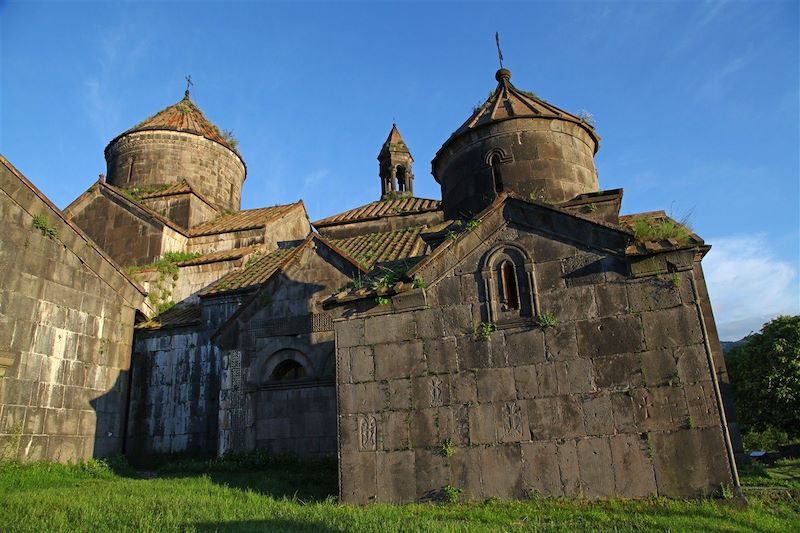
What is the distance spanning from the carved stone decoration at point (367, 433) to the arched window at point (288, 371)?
3.25m

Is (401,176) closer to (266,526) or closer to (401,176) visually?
(401,176)

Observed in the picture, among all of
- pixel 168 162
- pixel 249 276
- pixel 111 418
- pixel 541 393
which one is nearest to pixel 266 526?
pixel 541 393

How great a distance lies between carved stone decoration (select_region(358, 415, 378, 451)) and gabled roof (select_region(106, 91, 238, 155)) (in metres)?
14.0

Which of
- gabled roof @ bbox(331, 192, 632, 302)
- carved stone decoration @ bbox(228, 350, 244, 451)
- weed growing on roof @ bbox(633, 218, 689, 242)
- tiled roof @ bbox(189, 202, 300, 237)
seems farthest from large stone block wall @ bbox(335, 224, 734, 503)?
tiled roof @ bbox(189, 202, 300, 237)

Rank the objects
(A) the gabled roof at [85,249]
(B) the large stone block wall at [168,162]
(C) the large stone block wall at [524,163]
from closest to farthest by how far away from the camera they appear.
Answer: (C) the large stone block wall at [524,163] → (A) the gabled roof at [85,249] → (B) the large stone block wall at [168,162]

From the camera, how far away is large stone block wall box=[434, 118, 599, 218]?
9500 mm

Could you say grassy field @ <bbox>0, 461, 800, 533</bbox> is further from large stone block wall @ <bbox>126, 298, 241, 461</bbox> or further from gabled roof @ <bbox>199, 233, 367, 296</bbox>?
gabled roof @ <bbox>199, 233, 367, 296</bbox>

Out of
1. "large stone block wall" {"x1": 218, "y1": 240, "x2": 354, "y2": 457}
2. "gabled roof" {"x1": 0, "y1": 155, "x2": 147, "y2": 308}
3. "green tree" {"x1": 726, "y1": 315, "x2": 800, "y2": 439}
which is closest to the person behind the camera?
"large stone block wall" {"x1": 218, "y1": 240, "x2": 354, "y2": 457}

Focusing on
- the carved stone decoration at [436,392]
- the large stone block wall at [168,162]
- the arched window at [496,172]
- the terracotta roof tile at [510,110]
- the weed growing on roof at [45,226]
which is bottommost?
the carved stone decoration at [436,392]

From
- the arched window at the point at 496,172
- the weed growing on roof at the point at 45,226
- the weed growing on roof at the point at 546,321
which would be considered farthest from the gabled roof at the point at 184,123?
the weed growing on roof at the point at 546,321

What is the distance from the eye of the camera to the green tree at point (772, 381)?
18.6 metres

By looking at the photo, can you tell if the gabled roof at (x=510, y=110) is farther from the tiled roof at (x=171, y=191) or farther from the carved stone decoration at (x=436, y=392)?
the tiled roof at (x=171, y=191)

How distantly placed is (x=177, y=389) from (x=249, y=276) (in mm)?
2733

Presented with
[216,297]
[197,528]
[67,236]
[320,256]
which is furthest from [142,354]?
[197,528]
